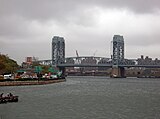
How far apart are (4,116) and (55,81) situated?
112 m

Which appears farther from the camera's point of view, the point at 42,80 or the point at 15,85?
the point at 42,80

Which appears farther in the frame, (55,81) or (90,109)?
(55,81)

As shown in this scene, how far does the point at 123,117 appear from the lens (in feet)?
159

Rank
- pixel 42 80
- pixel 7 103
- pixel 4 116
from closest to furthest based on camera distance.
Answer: pixel 4 116 → pixel 7 103 → pixel 42 80

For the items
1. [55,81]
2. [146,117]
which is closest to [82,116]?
[146,117]

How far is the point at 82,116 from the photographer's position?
160ft

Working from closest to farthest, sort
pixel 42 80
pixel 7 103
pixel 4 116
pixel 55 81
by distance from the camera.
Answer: pixel 4 116 → pixel 7 103 → pixel 42 80 → pixel 55 81

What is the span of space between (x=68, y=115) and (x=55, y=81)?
111 m

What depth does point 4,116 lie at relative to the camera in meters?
47.9

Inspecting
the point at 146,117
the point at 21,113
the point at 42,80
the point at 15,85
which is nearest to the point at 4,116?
the point at 21,113

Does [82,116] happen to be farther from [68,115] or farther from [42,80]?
[42,80]

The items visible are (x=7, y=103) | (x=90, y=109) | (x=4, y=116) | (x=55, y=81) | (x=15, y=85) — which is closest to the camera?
(x=4, y=116)

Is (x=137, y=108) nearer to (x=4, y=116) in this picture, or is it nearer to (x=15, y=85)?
(x=4, y=116)

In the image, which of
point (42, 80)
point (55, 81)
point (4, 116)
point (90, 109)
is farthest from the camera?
point (55, 81)
